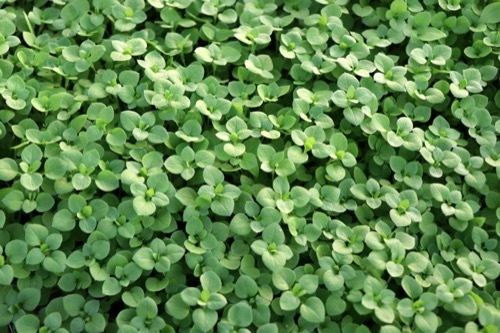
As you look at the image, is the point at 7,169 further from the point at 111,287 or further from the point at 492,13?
the point at 492,13

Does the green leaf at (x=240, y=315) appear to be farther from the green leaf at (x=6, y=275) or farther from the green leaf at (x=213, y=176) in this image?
the green leaf at (x=6, y=275)

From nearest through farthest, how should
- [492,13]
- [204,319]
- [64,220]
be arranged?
[204,319] < [64,220] < [492,13]

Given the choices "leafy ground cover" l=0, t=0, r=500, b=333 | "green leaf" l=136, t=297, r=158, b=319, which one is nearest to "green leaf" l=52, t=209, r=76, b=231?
"leafy ground cover" l=0, t=0, r=500, b=333

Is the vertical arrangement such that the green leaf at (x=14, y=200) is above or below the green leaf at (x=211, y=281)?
above

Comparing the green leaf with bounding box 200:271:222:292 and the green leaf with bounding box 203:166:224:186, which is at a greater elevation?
the green leaf with bounding box 203:166:224:186

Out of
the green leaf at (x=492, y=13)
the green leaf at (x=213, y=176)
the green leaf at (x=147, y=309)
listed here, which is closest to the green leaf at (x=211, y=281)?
the green leaf at (x=147, y=309)

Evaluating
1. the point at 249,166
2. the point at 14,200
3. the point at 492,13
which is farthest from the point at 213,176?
the point at 492,13

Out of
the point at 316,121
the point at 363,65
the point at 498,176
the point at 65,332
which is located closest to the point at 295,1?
the point at 363,65

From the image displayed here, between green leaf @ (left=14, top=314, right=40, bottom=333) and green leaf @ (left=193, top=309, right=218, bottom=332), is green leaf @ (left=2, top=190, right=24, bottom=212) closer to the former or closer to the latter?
green leaf @ (left=14, top=314, right=40, bottom=333)
